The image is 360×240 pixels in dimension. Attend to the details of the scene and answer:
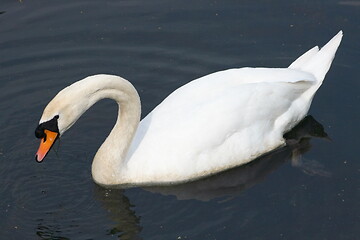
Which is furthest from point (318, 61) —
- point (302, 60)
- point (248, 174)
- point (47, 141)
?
point (47, 141)

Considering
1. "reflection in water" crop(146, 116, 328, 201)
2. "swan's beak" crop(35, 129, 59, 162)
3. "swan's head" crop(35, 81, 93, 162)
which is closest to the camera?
"swan's head" crop(35, 81, 93, 162)

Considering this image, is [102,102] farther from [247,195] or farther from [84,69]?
[247,195]

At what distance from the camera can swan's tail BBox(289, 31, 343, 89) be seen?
39.3 ft

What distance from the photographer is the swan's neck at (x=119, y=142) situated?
34.4 feet

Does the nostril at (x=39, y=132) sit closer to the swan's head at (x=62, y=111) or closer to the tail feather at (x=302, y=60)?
the swan's head at (x=62, y=111)

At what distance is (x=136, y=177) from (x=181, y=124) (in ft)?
2.79

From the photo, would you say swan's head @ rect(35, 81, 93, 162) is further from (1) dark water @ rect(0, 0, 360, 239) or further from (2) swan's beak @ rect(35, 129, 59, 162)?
(1) dark water @ rect(0, 0, 360, 239)

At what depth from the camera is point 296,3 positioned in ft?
47.4

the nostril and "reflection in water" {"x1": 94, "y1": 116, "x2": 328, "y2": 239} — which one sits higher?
the nostril

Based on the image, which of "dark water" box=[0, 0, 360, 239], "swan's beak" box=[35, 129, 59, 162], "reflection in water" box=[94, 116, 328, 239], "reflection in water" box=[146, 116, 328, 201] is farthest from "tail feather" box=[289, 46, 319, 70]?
"swan's beak" box=[35, 129, 59, 162]

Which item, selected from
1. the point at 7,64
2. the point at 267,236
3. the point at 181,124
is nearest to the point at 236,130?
the point at 181,124

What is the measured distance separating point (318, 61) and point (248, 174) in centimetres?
202

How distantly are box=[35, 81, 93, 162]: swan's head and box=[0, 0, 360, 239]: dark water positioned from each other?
111cm

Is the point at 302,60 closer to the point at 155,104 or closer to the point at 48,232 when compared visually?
the point at 155,104
